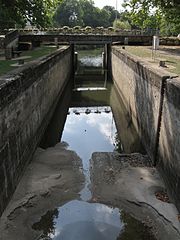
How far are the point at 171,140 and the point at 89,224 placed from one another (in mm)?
4314

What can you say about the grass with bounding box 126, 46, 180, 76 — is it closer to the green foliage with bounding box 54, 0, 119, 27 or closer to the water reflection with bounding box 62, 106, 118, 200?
the water reflection with bounding box 62, 106, 118, 200

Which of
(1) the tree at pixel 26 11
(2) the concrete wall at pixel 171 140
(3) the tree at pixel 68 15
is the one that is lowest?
(2) the concrete wall at pixel 171 140

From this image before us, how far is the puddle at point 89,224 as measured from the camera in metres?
9.80

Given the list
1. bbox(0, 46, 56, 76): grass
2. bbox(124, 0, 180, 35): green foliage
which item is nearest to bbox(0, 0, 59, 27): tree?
bbox(0, 46, 56, 76): grass

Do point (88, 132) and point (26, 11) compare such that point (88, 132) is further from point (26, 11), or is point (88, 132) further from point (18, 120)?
point (26, 11)

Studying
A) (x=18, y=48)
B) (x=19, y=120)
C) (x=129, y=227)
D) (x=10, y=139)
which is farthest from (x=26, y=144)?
(x=18, y=48)

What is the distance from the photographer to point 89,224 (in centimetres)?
1039

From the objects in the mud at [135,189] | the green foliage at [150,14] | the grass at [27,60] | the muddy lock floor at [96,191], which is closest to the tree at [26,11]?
the grass at [27,60]

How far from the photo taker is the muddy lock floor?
9.91 meters

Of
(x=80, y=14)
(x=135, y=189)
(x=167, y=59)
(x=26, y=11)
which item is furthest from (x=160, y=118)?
(x=80, y=14)

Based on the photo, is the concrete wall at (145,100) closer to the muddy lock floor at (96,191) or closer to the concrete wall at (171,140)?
the concrete wall at (171,140)

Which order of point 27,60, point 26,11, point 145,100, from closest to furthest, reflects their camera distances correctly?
point 145,100
point 27,60
point 26,11

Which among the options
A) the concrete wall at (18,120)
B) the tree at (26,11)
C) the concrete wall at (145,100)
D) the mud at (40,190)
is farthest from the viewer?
the tree at (26,11)

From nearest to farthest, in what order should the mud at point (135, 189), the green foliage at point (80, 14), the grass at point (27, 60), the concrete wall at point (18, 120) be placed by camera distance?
the mud at point (135, 189) < the concrete wall at point (18, 120) < the grass at point (27, 60) < the green foliage at point (80, 14)
